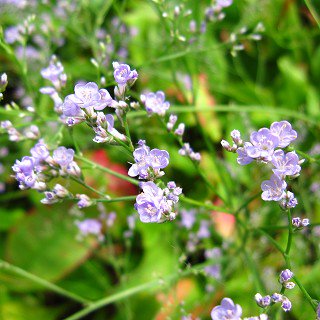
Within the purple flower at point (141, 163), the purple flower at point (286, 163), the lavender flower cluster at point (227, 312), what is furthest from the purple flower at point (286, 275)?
the purple flower at point (141, 163)

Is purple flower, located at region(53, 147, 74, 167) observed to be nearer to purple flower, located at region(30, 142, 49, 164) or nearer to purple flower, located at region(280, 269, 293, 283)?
purple flower, located at region(30, 142, 49, 164)

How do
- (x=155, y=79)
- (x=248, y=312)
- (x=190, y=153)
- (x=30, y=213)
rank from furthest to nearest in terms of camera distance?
(x=155, y=79)
(x=30, y=213)
(x=248, y=312)
(x=190, y=153)

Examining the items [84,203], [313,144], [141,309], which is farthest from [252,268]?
[313,144]

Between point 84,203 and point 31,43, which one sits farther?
point 31,43

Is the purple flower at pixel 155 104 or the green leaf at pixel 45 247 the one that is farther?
the green leaf at pixel 45 247

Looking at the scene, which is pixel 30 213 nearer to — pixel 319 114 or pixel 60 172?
pixel 60 172

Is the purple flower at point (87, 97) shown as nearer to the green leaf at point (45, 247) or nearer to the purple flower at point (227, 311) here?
the purple flower at point (227, 311)

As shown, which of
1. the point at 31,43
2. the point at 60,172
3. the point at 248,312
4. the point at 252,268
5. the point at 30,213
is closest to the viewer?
the point at 60,172

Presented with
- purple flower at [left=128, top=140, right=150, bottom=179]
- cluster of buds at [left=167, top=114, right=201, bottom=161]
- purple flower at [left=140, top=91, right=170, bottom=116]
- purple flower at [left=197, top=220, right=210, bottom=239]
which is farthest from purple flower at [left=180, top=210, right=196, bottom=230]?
purple flower at [left=128, top=140, right=150, bottom=179]
